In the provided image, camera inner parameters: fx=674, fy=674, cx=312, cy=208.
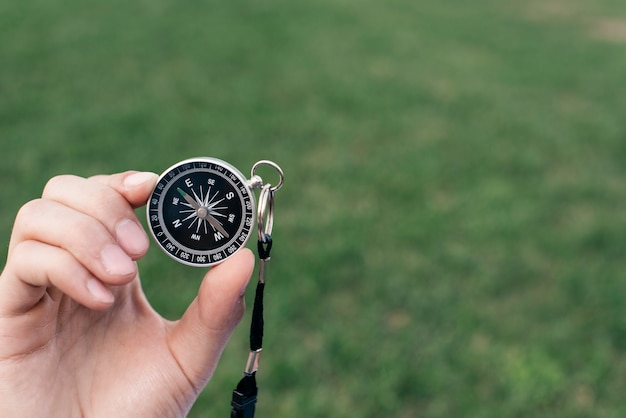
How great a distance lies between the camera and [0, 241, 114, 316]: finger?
1.54 meters

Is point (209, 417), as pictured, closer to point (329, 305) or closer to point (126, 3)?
point (329, 305)

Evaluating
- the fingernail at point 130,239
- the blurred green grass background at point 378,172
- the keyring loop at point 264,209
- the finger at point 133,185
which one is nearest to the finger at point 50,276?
the fingernail at point 130,239

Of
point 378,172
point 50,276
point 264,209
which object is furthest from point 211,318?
point 378,172

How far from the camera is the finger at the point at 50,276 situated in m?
1.54

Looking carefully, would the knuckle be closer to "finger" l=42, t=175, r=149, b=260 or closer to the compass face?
"finger" l=42, t=175, r=149, b=260

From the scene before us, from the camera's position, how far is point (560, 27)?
1349 centimetres

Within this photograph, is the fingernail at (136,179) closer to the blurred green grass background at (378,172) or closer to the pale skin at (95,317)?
the pale skin at (95,317)

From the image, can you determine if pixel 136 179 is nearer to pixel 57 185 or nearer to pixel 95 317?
pixel 57 185

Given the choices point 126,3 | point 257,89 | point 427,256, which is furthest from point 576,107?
point 126,3

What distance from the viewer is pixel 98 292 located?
1.54 metres

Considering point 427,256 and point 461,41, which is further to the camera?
point 461,41

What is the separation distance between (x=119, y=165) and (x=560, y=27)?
10.8m

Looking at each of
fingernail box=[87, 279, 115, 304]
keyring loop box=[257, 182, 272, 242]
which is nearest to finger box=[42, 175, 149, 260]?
fingernail box=[87, 279, 115, 304]

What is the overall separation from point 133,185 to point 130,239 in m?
0.16
